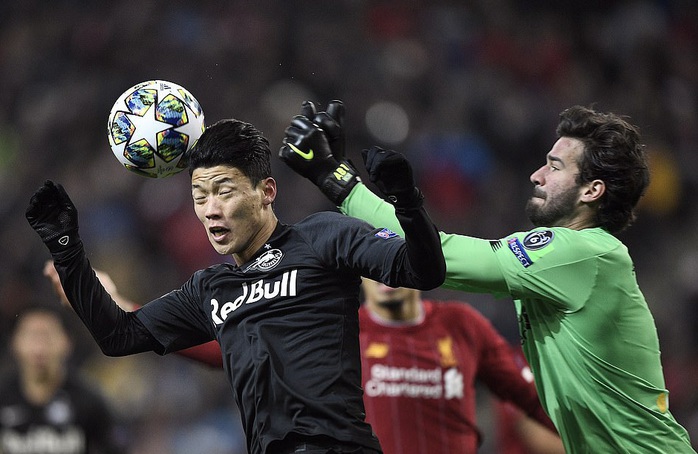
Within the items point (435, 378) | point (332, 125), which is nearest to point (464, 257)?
point (332, 125)

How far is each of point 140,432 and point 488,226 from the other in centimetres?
363

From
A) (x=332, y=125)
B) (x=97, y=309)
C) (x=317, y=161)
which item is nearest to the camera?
(x=97, y=309)

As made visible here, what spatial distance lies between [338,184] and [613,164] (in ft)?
3.56

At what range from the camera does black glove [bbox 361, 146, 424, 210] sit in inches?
124

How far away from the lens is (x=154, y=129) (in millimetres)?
3977

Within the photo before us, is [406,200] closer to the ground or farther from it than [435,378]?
farther from it

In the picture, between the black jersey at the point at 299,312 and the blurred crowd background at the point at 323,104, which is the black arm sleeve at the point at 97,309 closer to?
the black jersey at the point at 299,312

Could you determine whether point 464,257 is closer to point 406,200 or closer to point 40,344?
point 406,200

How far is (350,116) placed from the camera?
10492 millimetres

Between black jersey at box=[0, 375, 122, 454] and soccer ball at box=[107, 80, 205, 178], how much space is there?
3.32m

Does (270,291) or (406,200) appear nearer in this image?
(406,200)

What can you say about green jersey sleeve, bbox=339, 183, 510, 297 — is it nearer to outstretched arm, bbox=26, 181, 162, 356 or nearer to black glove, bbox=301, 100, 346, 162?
black glove, bbox=301, 100, 346, 162

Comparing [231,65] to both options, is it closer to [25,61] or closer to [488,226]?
[25,61]

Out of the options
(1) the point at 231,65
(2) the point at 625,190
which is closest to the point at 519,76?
(1) the point at 231,65
